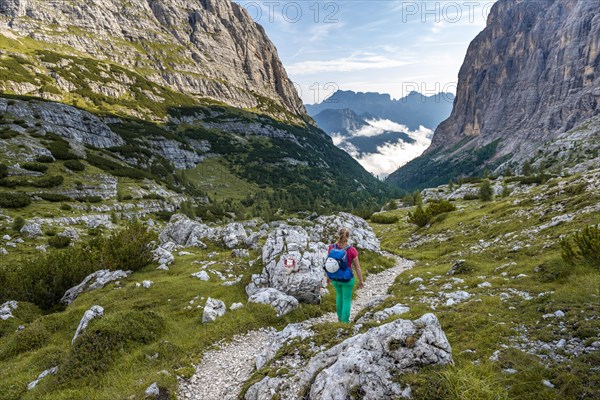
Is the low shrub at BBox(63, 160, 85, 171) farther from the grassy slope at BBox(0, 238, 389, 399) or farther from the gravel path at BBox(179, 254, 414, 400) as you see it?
the gravel path at BBox(179, 254, 414, 400)

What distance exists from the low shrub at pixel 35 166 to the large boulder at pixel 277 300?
75483mm

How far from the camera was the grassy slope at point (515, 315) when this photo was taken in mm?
6867

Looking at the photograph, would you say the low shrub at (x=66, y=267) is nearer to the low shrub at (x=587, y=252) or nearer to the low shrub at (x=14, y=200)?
the low shrub at (x=587, y=252)

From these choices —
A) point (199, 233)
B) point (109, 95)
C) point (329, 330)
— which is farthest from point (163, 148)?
point (329, 330)

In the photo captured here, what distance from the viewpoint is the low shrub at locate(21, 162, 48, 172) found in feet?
219

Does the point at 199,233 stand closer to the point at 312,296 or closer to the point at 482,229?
the point at 312,296

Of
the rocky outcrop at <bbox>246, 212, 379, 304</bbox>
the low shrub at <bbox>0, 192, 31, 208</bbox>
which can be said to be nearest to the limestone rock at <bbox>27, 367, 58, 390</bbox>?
the rocky outcrop at <bbox>246, 212, 379, 304</bbox>

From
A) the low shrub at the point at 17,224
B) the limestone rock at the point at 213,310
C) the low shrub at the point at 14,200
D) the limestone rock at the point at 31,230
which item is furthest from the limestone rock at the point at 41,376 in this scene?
the low shrub at the point at 14,200

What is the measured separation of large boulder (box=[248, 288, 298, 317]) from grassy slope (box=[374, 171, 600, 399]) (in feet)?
21.8

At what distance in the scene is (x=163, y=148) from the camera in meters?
177

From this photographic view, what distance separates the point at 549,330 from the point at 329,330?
24.6 feet

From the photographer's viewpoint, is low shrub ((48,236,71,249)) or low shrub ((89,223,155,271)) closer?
low shrub ((89,223,155,271))

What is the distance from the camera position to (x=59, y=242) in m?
41.2

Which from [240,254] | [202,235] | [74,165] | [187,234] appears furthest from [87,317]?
[74,165]
